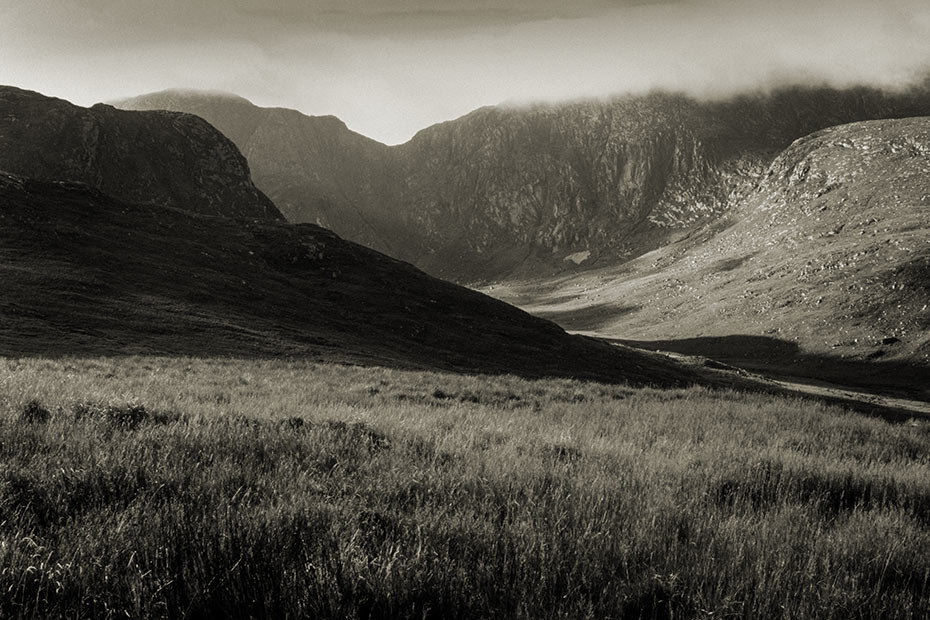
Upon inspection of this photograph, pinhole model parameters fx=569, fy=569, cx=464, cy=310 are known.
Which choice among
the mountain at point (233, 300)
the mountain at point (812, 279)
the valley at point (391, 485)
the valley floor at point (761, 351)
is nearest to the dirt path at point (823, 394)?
the valley floor at point (761, 351)

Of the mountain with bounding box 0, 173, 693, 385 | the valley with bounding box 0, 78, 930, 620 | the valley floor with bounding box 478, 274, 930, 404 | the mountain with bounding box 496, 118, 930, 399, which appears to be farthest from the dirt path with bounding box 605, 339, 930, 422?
the mountain with bounding box 496, 118, 930, 399

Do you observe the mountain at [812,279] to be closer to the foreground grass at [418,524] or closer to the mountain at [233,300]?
the mountain at [233,300]

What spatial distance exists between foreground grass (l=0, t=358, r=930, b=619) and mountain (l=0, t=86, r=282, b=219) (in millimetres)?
99476

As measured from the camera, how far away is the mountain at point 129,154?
101250 millimetres

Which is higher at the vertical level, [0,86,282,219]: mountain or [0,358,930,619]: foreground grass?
[0,86,282,219]: mountain

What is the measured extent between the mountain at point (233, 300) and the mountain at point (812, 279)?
43.2 m

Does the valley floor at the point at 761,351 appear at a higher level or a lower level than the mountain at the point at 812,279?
lower

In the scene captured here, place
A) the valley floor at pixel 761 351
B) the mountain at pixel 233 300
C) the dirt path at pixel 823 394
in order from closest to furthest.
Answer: the mountain at pixel 233 300, the dirt path at pixel 823 394, the valley floor at pixel 761 351

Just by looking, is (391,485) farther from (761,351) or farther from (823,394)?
(761,351)

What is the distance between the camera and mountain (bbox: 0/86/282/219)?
10125cm

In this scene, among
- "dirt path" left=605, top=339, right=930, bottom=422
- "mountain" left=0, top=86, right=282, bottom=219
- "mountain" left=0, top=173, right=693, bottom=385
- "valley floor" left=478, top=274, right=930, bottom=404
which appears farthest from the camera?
"mountain" left=0, top=86, right=282, bottom=219

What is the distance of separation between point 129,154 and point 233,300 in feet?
301

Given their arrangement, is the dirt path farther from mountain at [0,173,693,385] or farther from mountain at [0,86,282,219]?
mountain at [0,86,282,219]

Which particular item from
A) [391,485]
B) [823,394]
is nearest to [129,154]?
[823,394]
